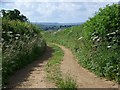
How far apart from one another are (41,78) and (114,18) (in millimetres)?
3994

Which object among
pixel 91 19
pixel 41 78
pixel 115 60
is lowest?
pixel 41 78

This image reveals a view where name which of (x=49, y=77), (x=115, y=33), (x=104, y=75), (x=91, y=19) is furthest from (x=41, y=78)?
(x=91, y=19)

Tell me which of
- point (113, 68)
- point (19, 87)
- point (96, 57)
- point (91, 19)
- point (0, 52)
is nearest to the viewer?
point (19, 87)

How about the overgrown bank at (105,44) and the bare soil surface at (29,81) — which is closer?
the bare soil surface at (29,81)

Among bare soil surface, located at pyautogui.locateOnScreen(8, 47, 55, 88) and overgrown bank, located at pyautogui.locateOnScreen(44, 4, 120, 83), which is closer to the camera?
bare soil surface, located at pyautogui.locateOnScreen(8, 47, 55, 88)

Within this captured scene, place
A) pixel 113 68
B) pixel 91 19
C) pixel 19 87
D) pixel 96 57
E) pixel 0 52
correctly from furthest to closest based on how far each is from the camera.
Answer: pixel 91 19, pixel 96 57, pixel 0 52, pixel 113 68, pixel 19 87

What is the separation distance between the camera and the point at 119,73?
355 inches

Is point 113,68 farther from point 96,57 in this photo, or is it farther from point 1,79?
point 1,79

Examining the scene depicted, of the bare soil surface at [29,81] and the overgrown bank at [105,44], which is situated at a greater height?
the overgrown bank at [105,44]

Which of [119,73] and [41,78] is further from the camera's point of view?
[41,78]

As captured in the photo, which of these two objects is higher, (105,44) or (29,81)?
(105,44)

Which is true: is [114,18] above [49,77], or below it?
above

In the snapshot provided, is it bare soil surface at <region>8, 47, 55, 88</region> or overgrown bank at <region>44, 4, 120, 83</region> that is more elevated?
overgrown bank at <region>44, 4, 120, 83</region>

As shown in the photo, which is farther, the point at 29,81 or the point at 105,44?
the point at 105,44
